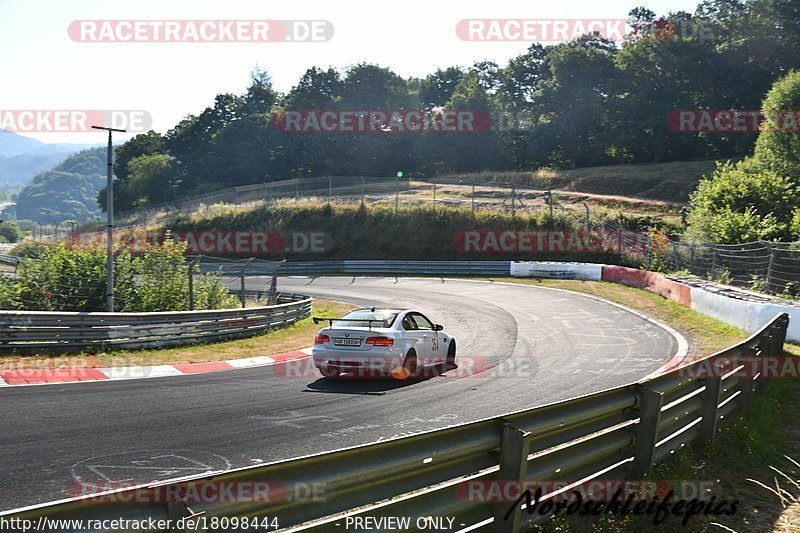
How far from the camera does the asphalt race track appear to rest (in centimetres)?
705

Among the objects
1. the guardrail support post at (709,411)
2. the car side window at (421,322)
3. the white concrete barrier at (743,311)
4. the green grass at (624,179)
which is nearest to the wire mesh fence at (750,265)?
the white concrete barrier at (743,311)

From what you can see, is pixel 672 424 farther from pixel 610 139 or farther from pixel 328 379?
pixel 610 139

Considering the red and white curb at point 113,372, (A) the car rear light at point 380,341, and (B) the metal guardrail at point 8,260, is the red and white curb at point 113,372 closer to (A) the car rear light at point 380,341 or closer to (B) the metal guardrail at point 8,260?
(A) the car rear light at point 380,341

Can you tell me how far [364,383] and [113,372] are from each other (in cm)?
468

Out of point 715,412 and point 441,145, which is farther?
point 441,145

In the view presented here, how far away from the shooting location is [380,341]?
12320mm

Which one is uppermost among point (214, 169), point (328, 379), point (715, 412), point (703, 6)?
point (703, 6)

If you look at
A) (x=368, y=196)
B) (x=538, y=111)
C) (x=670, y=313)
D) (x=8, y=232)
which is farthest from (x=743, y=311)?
(x=8, y=232)

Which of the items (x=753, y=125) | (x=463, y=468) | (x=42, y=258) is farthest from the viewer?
(x=753, y=125)

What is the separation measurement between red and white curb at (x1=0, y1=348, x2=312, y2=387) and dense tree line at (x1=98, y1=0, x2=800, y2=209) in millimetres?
64900

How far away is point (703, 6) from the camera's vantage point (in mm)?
79188

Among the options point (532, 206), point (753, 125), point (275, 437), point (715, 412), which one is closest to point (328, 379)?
point (275, 437)

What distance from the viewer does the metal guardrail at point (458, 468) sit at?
289cm

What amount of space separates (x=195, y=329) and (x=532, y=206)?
3329 cm
